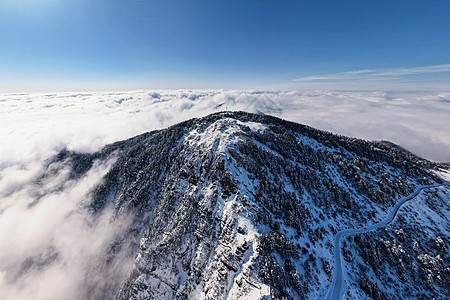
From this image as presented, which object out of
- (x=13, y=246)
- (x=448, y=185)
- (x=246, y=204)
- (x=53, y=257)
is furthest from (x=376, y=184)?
(x=13, y=246)

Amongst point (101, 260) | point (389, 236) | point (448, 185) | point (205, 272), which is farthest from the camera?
point (448, 185)

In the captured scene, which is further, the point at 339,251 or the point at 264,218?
the point at 339,251

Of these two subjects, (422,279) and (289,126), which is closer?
(422,279)

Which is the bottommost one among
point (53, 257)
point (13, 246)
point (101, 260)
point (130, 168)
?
point (13, 246)

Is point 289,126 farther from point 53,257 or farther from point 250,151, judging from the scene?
point 53,257

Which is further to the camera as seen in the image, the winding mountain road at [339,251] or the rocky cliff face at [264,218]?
the rocky cliff face at [264,218]

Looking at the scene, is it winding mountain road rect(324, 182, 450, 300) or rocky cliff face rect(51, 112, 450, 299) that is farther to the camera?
rocky cliff face rect(51, 112, 450, 299)

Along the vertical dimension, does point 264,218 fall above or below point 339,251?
above

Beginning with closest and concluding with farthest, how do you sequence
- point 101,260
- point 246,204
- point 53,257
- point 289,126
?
point 246,204, point 101,260, point 53,257, point 289,126
